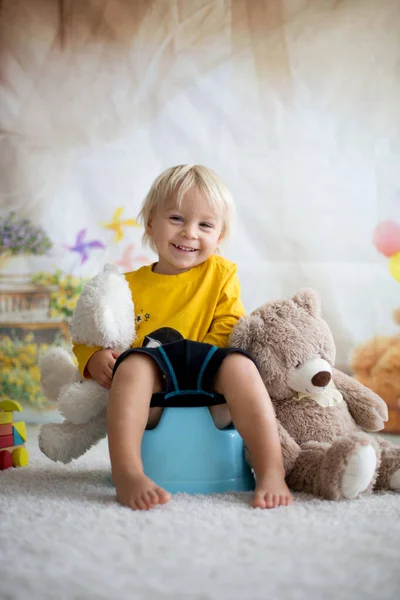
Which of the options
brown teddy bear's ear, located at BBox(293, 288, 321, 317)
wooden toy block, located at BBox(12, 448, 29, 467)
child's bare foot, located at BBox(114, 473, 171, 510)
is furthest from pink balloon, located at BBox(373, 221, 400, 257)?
child's bare foot, located at BBox(114, 473, 171, 510)

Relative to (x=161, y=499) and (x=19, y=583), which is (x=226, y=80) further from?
(x=19, y=583)

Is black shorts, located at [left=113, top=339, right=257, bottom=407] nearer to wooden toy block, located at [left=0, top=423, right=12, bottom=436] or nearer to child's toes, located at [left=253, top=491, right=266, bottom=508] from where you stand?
child's toes, located at [left=253, top=491, right=266, bottom=508]

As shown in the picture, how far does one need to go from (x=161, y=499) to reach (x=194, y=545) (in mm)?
172

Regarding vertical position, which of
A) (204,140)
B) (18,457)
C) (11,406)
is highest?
(204,140)

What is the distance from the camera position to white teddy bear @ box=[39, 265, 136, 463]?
120cm

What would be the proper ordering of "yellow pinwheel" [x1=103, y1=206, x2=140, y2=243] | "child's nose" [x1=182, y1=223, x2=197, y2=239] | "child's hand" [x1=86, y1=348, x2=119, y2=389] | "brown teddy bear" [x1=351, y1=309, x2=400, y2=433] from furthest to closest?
"yellow pinwheel" [x1=103, y1=206, x2=140, y2=243], "brown teddy bear" [x1=351, y1=309, x2=400, y2=433], "child's nose" [x1=182, y1=223, x2=197, y2=239], "child's hand" [x1=86, y1=348, x2=119, y2=389]

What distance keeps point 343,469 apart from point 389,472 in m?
0.14

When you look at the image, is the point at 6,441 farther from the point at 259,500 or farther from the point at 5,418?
the point at 259,500

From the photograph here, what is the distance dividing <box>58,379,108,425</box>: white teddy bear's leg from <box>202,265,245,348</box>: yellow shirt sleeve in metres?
0.22

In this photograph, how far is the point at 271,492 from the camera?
0.97 meters

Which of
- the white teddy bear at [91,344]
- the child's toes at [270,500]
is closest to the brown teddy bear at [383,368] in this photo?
the white teddy bear at [91,344]

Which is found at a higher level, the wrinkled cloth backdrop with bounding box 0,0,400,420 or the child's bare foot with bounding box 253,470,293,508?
the wrinkled cloth backdrop with bounding box 0,0,400,420

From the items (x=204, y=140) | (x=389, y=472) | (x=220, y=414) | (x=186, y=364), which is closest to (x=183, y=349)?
(x=186, y=364)

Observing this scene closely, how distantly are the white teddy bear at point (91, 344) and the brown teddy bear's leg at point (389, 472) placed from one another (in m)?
0.49
